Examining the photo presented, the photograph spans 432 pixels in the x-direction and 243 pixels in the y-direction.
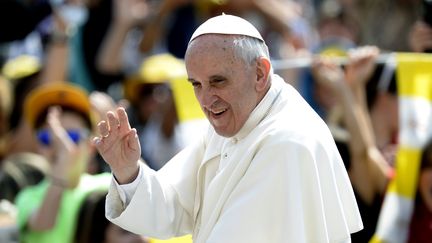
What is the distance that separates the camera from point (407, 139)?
630cm

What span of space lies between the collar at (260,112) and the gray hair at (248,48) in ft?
0.50

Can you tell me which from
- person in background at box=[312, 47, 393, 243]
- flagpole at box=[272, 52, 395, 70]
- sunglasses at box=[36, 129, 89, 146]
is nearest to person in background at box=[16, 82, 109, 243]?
sunglasses at box=[36, 129, 89, 146]

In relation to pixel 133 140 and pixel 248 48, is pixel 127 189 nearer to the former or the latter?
pixel 133 140

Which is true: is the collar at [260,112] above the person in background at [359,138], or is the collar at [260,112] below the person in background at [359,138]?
above

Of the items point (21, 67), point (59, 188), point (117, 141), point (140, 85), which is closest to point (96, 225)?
point (59, 188)

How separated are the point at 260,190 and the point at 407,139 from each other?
89.4 inches

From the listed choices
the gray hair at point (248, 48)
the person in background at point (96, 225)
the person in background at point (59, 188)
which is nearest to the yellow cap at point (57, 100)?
the person in background at point (59, 188)

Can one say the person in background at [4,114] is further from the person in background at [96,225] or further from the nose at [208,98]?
the nose at [208,98]

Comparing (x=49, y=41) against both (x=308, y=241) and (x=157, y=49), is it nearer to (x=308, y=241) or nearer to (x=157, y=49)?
(x=157, y=49)

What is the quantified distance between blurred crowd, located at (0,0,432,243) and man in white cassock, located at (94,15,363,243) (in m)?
1.53

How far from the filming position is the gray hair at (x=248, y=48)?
421cm

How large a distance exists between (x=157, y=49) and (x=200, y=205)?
15.8 feet

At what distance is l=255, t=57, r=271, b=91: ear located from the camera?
4.26 meters

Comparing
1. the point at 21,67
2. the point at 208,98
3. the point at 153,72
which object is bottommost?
the point at 21,67
